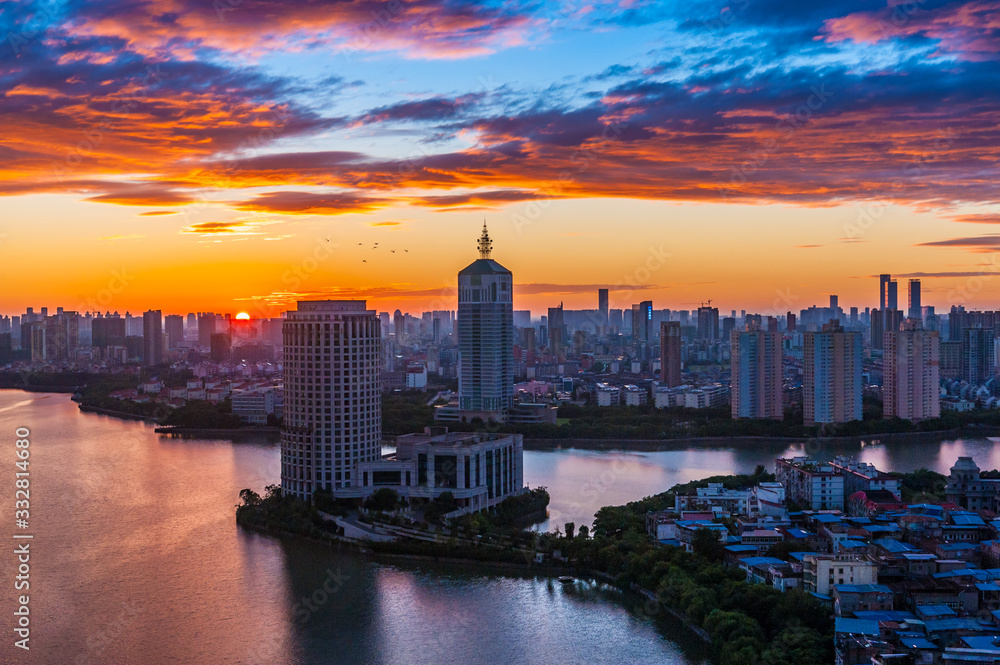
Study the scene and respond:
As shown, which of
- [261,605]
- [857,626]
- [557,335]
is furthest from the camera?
[557,335]

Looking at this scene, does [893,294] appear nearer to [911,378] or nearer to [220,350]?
[911,378]

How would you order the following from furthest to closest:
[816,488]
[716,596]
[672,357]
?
[672,357] → [816,488] → [716,596]

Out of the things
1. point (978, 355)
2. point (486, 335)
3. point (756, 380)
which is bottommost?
point (756, 380)

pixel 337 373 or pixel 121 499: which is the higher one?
pixel 337 373

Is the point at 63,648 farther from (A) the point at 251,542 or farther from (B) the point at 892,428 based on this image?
(B) the point at 892,428

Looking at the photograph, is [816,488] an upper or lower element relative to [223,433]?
upper

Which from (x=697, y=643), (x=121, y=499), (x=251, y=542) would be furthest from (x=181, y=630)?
(x=121, y=499)

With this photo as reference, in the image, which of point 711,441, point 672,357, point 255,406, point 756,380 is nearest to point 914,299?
point 672,357
